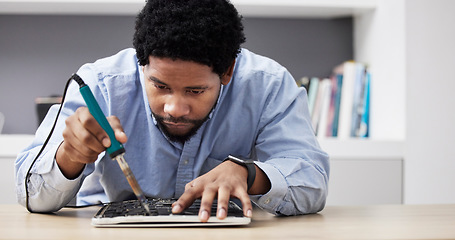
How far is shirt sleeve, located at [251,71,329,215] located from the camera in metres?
1.00

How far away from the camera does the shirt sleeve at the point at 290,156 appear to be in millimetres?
999

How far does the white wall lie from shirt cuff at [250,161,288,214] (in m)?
1.09

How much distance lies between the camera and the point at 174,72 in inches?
37.4

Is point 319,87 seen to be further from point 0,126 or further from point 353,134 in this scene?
point 0,126

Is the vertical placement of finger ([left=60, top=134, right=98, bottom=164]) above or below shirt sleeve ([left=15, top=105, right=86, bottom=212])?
above

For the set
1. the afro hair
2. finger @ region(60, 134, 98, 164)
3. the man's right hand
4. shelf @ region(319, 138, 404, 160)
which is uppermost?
the afro hair

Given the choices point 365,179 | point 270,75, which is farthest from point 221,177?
point 365,179

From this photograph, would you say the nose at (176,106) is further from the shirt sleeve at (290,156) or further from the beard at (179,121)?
the shirt sleeve at (290,156)

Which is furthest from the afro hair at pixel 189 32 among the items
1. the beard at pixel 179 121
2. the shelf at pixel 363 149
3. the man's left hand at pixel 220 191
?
the shelf at pixel 363 149

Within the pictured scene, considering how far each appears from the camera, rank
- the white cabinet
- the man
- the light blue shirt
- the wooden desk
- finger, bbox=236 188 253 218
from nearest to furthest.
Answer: the wooden desk < finger, bbox=236 188 253 218 < the man < the light blue shirt < the white cabinet

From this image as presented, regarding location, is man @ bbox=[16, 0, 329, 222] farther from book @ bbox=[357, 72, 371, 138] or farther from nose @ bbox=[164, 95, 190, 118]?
book @ bbox=[357, 72, 371, 138]

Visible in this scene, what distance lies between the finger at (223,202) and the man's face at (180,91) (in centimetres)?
20

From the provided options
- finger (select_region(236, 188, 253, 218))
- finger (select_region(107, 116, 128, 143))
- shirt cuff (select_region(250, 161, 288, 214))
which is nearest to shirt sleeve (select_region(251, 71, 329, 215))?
shirt cuff (select_region(250, 161, 288, 214))

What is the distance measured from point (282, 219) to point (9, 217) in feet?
1.50
